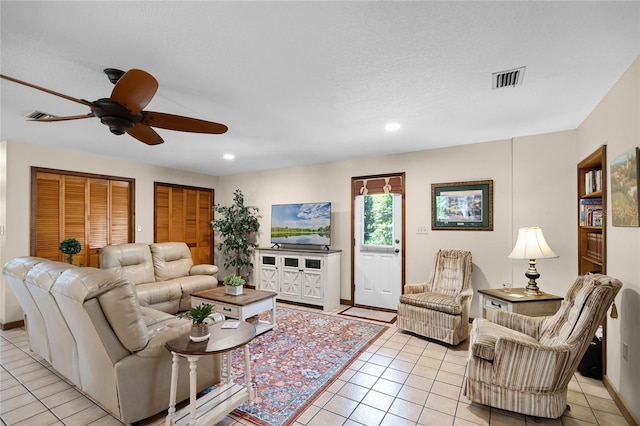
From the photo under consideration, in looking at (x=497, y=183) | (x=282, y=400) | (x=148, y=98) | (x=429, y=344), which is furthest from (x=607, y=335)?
(x=148, y=98)

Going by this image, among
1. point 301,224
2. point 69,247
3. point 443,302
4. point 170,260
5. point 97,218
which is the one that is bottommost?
point 443,302

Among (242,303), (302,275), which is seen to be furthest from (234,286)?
(302,275)

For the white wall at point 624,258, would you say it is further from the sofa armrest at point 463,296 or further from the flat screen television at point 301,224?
the flat screen television at point 301,224

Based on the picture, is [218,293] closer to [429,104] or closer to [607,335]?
[429,104]

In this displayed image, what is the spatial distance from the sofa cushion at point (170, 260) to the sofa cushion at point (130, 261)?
0.30 feet

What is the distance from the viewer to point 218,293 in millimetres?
3908

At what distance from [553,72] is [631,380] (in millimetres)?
2231

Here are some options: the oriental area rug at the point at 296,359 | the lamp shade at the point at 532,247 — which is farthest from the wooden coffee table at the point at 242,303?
the lamp shade at the point at 532,247

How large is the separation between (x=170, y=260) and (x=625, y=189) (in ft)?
18.5

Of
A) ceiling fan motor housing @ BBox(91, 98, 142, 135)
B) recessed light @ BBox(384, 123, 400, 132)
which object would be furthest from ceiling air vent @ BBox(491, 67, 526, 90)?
ceiling fan motor housing @ BBox(91, 98, 142, 135)

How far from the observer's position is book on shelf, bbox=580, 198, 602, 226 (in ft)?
9.44

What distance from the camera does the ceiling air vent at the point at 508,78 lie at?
211 cm

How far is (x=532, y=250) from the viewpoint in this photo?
309 centimetres

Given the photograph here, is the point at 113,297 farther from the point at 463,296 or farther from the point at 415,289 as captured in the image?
the point at 463,296
